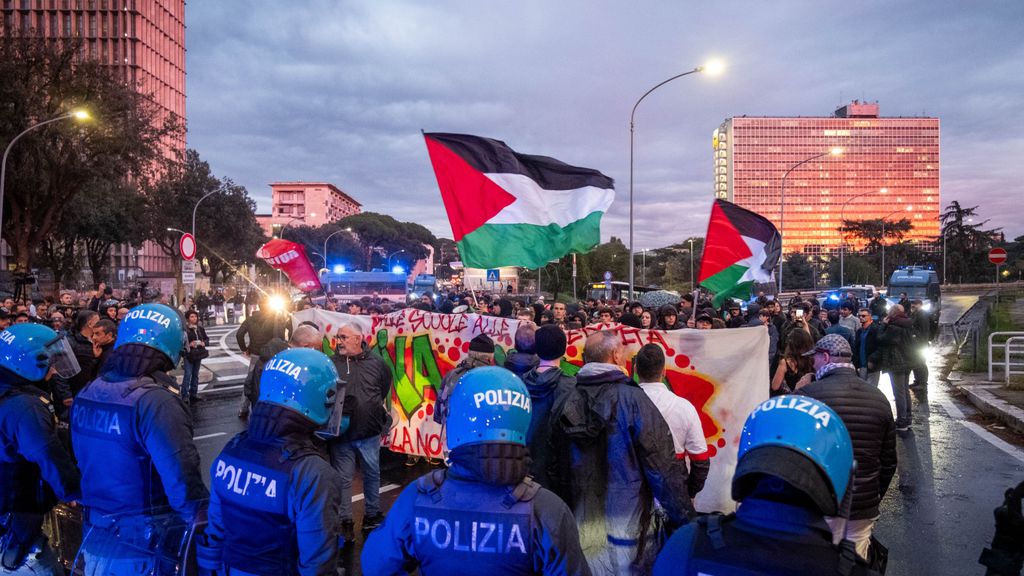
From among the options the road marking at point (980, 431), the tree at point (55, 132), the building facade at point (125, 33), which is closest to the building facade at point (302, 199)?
the building facade at point (125, 33)

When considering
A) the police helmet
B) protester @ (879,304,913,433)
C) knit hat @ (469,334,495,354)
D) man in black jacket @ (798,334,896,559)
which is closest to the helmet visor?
the police helmet

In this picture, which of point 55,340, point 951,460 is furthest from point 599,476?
point 951,460

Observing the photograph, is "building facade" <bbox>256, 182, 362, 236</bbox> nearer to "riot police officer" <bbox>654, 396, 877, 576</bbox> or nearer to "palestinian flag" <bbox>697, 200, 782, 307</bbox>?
"palestinian flag" <bbox>697, 200, 782, 307</bbox>

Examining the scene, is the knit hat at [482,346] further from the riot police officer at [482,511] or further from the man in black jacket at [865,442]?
the riot police officer at [482,511]

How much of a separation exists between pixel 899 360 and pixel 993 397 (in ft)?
12.1

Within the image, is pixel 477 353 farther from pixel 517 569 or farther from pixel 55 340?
pixel 517 569

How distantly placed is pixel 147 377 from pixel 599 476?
2185 millimetres

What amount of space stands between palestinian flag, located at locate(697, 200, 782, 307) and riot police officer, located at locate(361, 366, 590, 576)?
5.77 meters

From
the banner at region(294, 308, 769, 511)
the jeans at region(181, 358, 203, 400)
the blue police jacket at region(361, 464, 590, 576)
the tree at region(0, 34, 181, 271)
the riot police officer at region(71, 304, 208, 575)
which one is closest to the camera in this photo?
the blue police jacket at region(361, 464, 590, 576)

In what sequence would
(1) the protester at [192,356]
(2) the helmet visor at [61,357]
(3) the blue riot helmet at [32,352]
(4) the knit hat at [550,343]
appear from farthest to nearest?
(1) the protester at [192,356] → (4) the knit hat at [550,343] → (2) the helmet visor at [61,357] → (3) the blue riot helmet at [32,352]

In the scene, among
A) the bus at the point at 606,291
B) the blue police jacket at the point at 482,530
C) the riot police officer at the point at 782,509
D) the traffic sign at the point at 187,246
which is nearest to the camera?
the riot police officer at the point at 782,509

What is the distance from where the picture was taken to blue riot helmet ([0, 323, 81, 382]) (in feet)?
10.9

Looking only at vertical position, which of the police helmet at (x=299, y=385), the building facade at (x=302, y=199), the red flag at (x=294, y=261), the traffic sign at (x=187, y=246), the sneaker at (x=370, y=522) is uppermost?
the building facade at (x=302, y=199)

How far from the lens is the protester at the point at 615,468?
3377 millimetres
